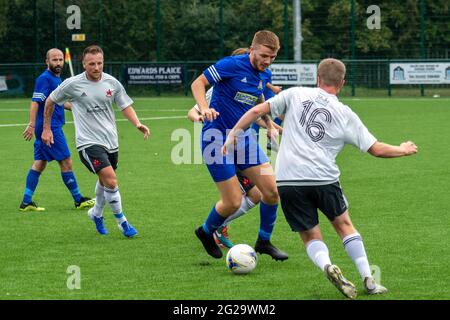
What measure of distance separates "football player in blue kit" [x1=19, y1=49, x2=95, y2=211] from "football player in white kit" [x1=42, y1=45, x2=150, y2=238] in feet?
6.69

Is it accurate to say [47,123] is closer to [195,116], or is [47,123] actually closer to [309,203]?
[195,116]

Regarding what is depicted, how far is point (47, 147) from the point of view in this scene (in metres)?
12.8

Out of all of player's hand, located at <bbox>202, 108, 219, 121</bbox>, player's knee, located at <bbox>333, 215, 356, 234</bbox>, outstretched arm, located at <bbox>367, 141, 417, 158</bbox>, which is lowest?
player's knee, located at <bbox>333, 215, 356, 234</bbox>

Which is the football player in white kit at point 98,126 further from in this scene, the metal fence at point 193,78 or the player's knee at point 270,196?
the metal fence at point 193,78

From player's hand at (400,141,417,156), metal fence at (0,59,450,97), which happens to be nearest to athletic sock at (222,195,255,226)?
player's hand at (400,141,417,156)

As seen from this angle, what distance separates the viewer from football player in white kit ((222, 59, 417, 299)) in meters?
7.29

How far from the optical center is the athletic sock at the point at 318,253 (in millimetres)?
7212

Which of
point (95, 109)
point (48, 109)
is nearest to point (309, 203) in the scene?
point (95, 109)

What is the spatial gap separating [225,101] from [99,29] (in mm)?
37774

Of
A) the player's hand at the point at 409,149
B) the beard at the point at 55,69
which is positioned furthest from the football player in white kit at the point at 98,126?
the player's hand at the point at 409,149

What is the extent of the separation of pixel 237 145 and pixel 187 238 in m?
1.69

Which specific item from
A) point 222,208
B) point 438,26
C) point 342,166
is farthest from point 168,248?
point 438,26

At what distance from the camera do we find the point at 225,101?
889cm

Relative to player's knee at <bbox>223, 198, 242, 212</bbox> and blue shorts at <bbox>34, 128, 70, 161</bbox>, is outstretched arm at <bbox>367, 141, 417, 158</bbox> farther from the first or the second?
blue shorts at <bbox>34, 128, 70, 161</bbox>
